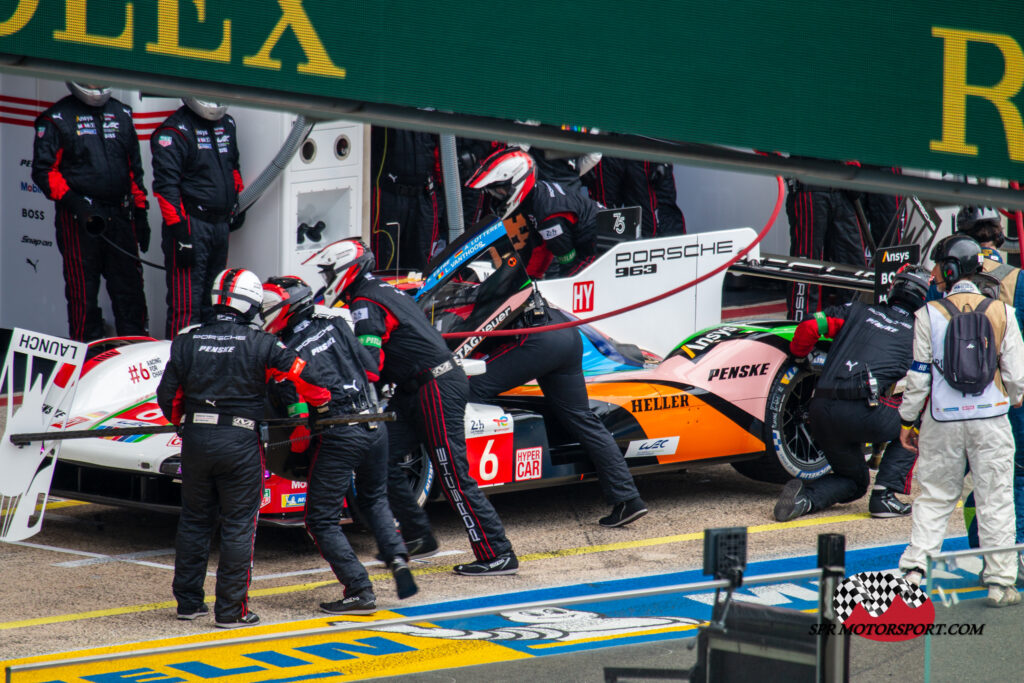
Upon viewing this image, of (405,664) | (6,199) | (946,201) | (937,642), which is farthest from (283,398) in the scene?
(6,199)

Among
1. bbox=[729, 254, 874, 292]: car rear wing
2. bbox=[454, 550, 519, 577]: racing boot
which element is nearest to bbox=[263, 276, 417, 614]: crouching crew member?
bbox=[454, 550, 519, 577]: racing boot

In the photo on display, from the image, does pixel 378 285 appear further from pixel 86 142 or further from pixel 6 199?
pixel 6 199

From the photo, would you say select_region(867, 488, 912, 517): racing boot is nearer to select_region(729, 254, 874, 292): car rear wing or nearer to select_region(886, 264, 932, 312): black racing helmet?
select_region(886, 264, 932, 312): black racing helmet

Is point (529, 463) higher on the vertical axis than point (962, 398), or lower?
lower

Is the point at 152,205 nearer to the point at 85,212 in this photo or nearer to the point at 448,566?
the point at 85,212

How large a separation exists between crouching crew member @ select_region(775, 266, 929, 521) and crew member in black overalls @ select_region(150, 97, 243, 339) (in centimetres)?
463

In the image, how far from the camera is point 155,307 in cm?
1220

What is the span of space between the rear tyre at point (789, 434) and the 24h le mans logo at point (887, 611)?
4669mm

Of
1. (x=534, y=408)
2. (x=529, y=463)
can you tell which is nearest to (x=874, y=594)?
(x=529, y=463)

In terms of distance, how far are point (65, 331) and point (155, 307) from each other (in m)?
0.74

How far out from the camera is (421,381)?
825 cm

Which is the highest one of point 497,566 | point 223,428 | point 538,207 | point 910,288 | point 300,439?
point 538,207

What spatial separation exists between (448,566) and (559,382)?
4.05 feet

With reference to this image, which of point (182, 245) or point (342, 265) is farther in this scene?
point (182, 245)
